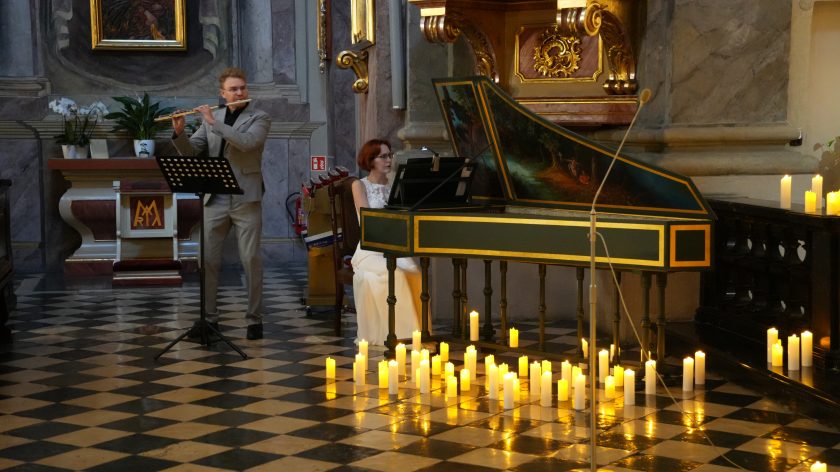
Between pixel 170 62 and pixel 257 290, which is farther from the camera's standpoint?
pixel 170 62

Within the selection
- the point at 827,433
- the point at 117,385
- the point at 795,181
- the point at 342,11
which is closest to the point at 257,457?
the point at 117,385

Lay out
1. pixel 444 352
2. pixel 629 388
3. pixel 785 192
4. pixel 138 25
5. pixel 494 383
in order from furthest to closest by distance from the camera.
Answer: pixel 138 25
pixel 444 352
pixel 785 192
pixel 494 383
pixel 629 388

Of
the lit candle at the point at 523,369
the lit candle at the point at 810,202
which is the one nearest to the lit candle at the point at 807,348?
the lit candle at the point at 810,202

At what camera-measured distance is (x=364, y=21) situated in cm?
969

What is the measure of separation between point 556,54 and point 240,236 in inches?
95.1

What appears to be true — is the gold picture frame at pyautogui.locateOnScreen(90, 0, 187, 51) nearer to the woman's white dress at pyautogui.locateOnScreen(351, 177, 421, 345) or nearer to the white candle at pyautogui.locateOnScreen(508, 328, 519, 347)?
the woman's white dress at pyautogui.locateOnScreen(351, 177, 421, 345)

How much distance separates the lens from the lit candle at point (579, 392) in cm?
557

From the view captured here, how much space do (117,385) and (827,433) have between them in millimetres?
3543

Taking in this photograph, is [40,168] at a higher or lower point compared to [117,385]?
higher

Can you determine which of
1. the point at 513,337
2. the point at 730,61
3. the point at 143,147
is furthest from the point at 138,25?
the point at 730,61

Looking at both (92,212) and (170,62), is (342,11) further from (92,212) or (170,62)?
(92,212)

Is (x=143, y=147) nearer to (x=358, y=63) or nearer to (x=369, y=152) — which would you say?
(x=358, y=63)

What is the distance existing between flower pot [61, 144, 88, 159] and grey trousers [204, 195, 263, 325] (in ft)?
14.9

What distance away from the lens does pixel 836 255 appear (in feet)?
18.6
